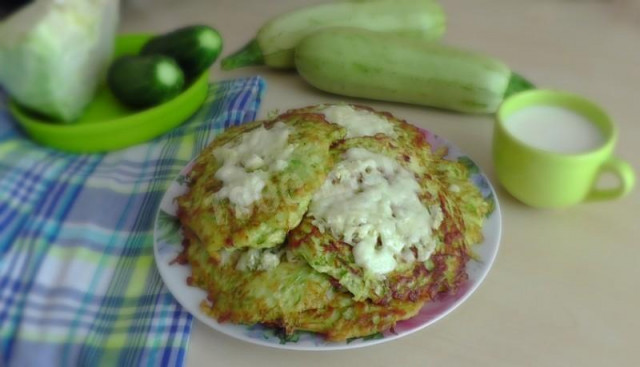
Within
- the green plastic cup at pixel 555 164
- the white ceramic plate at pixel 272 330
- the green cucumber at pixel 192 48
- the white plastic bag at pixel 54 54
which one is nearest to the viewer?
the white ceramic plate at pixel 272 330

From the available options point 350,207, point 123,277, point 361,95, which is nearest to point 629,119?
point 361,95

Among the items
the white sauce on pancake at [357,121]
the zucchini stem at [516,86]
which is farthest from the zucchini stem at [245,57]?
the zucchini stem at [516,86]

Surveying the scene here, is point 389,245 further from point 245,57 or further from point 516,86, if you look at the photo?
point 245,57

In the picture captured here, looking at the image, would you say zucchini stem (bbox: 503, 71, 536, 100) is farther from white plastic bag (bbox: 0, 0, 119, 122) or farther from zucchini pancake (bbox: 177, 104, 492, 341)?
white plastic bag (bbox: 0, 0, 119, 122)

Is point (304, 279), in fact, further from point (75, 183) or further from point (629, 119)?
point (629, 119)

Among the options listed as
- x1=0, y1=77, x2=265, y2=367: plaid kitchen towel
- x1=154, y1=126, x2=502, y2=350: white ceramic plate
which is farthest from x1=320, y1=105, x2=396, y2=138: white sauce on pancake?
x1=0, y1=77, x2=265, y2=367: plaid kitchen towel

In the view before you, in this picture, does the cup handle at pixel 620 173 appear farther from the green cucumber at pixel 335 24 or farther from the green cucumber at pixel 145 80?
the green cucumber at pixel 145 80
